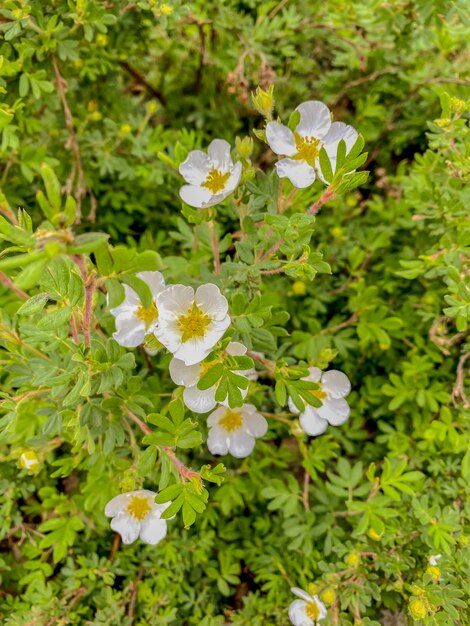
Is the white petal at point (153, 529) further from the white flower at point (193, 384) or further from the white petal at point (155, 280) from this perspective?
the white petal at point (155, 280)

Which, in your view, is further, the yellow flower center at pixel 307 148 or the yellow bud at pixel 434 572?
the yellow bud at pixel 434 572

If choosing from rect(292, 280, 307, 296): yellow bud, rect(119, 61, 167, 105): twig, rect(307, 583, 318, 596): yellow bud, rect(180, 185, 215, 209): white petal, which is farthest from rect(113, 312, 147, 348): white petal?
rect(119, 61, 167, 105): twig

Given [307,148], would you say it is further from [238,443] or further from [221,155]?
[238,443]

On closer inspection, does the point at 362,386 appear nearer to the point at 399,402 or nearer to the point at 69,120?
the point at 399,402

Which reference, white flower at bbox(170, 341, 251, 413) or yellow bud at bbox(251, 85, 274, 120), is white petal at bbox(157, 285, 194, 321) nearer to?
A: white flower at bbox(170, 341, 251, 413)

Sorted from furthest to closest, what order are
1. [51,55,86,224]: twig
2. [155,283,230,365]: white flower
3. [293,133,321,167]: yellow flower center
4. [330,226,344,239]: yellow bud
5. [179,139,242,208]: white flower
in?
1. [330,226,344,239]: yellow bud
2. [51,55,86,224]: twig
3. [179,139,242,208]: white flower
4. [293,133,321,167]: yellow flower center
5. [155,283,230,365]: white flower

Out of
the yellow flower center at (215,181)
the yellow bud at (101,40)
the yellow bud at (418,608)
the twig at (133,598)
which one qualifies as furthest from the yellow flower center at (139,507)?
the yellow bud at (101,40)

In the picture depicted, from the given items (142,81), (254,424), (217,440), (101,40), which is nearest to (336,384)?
(254,424)
